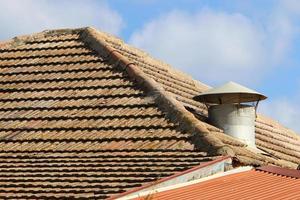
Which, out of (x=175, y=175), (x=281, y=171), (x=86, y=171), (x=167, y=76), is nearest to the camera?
(x=175, y=175)

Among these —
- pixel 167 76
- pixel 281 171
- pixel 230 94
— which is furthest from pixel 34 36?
pixel 281 171

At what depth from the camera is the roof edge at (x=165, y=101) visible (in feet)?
31.2

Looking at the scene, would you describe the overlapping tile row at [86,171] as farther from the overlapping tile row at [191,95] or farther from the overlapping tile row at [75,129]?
the overlapping tile row at [191,95]

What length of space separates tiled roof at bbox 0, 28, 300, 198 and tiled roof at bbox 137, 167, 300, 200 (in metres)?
0.31

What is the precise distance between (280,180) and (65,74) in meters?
5.30

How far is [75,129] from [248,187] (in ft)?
11.6

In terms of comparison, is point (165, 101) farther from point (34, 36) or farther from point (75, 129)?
point (34, 36)

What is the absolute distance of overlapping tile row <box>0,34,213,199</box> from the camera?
28.1 ft

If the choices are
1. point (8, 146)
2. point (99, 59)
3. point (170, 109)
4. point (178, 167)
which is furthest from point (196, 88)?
point (178, 167)

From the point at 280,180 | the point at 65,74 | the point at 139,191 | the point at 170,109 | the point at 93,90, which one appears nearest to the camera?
the point at 139,191

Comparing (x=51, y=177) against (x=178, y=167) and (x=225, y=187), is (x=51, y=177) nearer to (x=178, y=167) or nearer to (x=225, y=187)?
(x=178, y=167)

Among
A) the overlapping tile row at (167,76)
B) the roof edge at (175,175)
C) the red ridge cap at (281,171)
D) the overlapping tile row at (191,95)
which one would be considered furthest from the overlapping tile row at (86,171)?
the overlapping tile row at (167,76)

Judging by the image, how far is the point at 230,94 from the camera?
1157cm

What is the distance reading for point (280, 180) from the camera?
30.4ft
